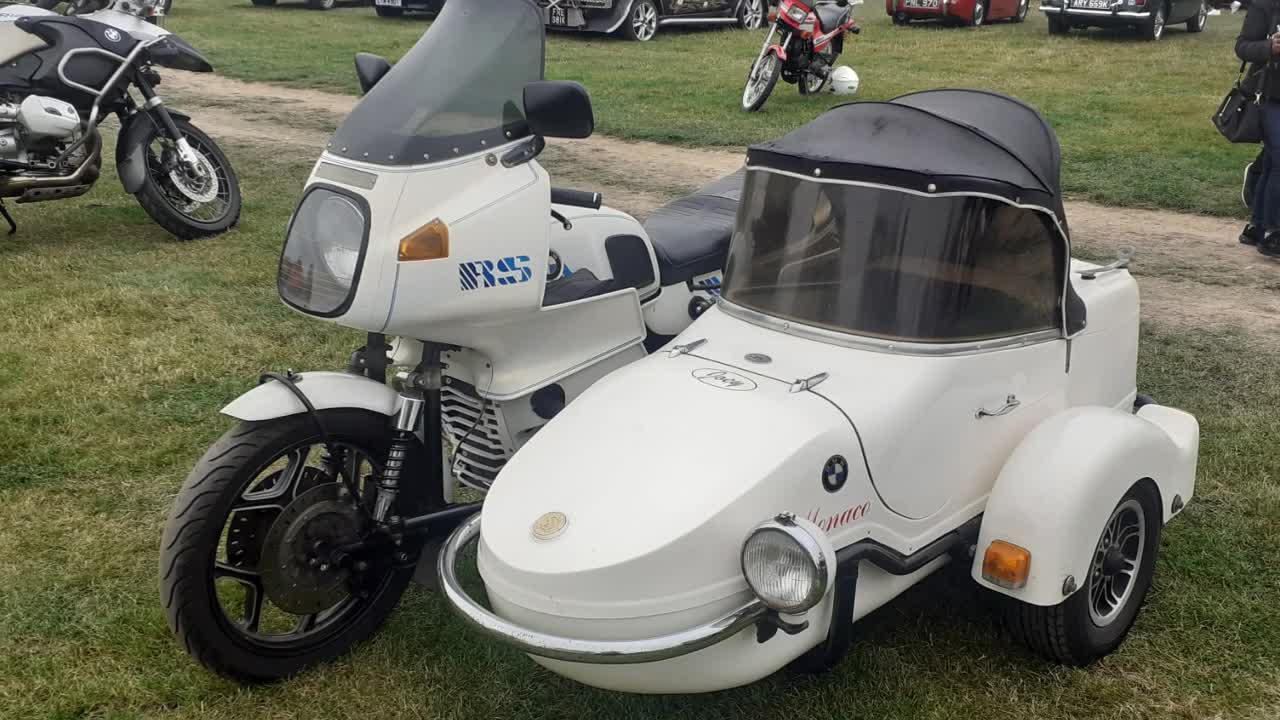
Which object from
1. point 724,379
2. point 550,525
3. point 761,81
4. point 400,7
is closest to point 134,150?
point 724,379

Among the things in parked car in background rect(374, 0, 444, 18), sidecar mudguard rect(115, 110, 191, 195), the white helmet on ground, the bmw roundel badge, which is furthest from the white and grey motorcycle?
parked car in background rect(374, 0, 444, 18)

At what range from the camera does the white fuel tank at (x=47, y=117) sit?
6.82 m

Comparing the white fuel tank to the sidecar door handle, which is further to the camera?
the white fuel tank

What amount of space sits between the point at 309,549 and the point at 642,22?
15.8 metres

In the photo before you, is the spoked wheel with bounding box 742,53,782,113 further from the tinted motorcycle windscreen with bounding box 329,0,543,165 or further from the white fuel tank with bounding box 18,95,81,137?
the tinted motorcycle windscreen with bounding box 329,0,543,165

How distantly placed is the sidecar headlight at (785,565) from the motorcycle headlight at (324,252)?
123 cm

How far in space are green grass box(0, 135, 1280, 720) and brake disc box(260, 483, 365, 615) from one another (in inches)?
9.7

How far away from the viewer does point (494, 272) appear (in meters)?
3.06

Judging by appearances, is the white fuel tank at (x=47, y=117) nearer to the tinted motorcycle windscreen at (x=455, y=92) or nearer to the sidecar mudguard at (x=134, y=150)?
the sidecar mudguard at (x=134, y=150)

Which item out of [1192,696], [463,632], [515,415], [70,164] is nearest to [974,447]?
[1192,696]

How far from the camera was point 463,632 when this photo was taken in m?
3.36

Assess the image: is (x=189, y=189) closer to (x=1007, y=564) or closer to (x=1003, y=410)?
(x=1003, y=410)

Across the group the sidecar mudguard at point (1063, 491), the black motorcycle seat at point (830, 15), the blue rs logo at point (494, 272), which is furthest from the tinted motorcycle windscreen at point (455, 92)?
the black motorcycle seat at point (830, 15)

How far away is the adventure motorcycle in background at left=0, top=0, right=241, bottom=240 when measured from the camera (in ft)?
22.6
